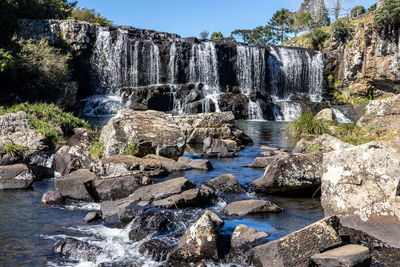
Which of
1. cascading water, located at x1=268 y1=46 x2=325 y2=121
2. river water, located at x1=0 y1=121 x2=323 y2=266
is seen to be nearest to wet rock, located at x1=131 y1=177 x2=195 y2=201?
river water, located at x1=0 y1=121 x2=323 y2=266

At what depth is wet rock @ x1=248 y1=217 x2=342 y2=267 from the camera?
4.22 meters

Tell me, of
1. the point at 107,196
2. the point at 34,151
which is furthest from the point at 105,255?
the point at 34,151

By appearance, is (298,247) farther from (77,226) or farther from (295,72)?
(295,72)

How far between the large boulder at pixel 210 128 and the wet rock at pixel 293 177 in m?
7.97

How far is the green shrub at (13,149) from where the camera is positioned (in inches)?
404

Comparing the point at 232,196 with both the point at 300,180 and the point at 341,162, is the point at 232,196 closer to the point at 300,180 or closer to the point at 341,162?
the point at 300,180

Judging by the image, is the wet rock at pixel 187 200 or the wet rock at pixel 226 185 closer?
the wet rock at pixel 187 200

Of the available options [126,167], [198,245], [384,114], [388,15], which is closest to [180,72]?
[388,15]

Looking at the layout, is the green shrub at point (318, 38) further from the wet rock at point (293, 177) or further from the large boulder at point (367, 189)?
the large boulder at point (367, 189)

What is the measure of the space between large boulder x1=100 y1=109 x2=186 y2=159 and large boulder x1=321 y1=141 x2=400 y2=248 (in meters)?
5.77

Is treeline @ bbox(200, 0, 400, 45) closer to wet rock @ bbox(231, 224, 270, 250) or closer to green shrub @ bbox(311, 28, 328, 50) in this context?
green shrub @ bbox(311, 28, 328, 50)

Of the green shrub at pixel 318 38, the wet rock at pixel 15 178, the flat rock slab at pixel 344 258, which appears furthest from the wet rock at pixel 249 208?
the green shrub at pixel 318 38

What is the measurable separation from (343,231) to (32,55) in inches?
916

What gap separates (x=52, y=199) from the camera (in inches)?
282
